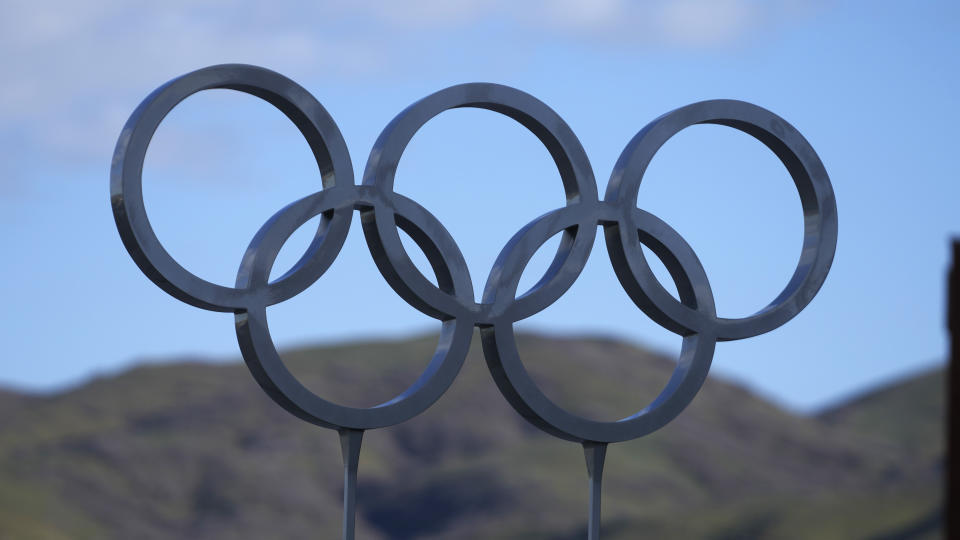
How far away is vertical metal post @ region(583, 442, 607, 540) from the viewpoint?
7668 mm

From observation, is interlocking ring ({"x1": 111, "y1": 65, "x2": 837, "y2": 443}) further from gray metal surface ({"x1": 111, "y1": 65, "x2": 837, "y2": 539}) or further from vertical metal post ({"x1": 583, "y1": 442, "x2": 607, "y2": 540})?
vertical metal post ({"x1": 583, "y1": 442, "x2": 607, "y2": 540})

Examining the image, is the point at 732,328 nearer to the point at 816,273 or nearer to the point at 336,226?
the point at 816,273

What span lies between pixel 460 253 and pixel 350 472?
1288 mm

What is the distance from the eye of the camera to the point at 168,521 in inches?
7574

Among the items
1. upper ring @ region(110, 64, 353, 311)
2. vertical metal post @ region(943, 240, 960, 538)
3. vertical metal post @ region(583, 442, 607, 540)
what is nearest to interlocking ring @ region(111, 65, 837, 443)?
upper ring @ region(110, 64, 353, 311)

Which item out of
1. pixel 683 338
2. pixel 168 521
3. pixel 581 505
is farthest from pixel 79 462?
pixel 683 338

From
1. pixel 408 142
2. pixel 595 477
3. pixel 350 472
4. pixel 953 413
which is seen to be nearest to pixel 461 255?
pixel 408 142

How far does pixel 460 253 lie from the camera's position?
743 centimetres

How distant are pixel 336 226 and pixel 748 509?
15592cm

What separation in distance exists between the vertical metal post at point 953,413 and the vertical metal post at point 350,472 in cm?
1340

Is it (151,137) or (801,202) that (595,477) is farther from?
(151,137)

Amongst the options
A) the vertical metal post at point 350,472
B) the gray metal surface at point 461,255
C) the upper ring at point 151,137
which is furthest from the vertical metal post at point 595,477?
the upper ring at point 151,137

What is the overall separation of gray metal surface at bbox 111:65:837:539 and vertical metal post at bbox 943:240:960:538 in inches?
440

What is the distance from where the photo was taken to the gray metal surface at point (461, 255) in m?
6.80
